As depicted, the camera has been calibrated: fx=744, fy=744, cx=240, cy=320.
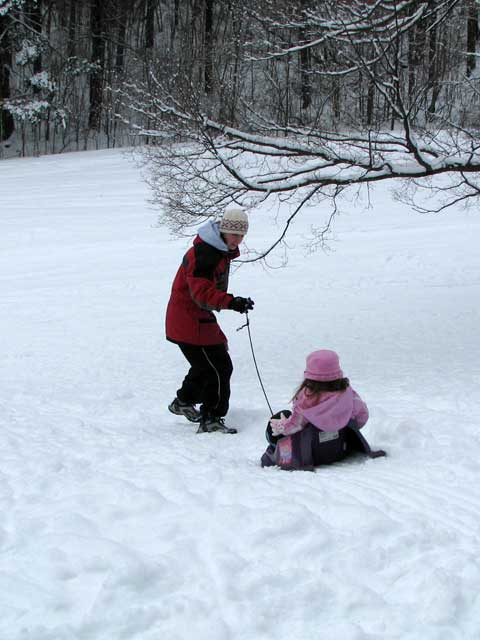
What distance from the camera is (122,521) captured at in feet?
12.6

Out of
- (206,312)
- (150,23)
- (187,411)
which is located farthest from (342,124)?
(150,23)

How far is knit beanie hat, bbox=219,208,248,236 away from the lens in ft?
19.2

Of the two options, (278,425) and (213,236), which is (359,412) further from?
(213,236)

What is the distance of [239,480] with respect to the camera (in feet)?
14.9

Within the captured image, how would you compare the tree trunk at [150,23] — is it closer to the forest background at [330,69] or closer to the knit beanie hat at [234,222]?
the forest background at [330,69]

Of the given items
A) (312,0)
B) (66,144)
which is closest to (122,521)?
(312,0)

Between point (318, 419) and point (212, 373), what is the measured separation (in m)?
1.69

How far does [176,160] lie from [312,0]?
7.59 feet

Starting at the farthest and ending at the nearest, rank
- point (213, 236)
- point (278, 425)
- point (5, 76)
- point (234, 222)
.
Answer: point (5, 76) → point (213, 236) → point (234, 222) → point (278, 425)

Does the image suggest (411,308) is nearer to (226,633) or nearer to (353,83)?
(353,83)

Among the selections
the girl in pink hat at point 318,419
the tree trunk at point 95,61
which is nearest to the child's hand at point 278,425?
the girl in pink hat at point 318,419

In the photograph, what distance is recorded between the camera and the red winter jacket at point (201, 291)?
596 centimetres

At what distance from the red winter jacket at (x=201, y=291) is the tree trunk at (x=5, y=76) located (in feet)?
82.0

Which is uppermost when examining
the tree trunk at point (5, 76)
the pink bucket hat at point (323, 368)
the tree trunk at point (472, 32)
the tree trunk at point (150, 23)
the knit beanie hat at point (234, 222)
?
the tree trunk at point (150, 23)
